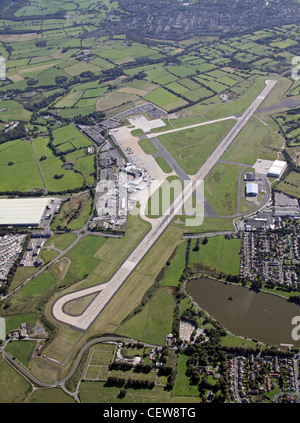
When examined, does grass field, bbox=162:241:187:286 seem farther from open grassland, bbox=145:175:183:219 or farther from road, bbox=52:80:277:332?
open grassland, bbox=145:175:183:219

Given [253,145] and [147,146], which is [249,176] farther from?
[147,146]

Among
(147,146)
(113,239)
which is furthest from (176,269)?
(147,146)

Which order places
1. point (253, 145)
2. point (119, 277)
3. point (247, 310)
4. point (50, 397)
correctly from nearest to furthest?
1. point (50, 397)
2. point (247, 310)
3. point (119, 277)
4. point (253, 145)

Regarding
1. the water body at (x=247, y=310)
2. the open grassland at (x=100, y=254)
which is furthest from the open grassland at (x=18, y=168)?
the water body at (x=247, y=310)

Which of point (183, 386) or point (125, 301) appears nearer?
point (183, 386)

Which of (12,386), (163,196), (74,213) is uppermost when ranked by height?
(163,196)

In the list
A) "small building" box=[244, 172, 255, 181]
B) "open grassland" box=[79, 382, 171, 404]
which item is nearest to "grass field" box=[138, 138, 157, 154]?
"small building" box=[244, 172, 255, 181]

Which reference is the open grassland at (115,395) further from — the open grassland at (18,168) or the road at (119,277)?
the open grassland at (18,168)
